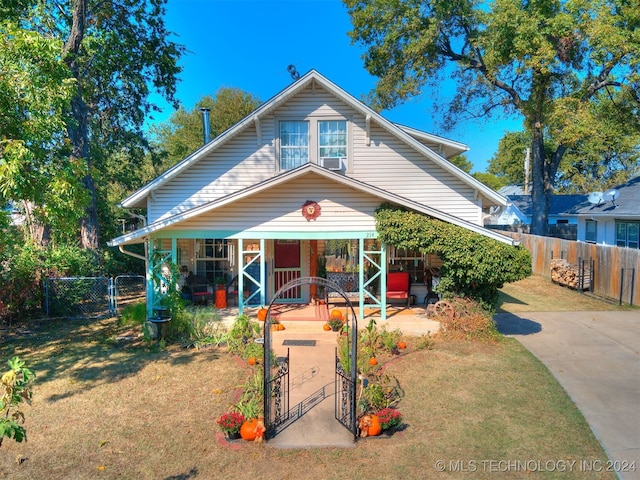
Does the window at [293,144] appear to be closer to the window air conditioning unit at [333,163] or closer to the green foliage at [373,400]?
the window air conditioning unit at [333,163]

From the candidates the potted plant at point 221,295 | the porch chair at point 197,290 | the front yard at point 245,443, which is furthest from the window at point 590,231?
the porch chair at point 197,290

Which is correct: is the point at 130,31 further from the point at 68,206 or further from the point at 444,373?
the point at 444,373

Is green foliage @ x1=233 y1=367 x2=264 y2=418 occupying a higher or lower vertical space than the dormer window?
lower

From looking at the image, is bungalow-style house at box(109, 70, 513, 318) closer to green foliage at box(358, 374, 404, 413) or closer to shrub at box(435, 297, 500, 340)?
shrub at box(435, 297, 500, 340)

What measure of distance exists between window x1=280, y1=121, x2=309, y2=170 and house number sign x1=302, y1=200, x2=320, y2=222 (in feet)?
8.60

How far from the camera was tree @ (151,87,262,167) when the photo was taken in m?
40.8

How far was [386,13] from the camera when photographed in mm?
25656

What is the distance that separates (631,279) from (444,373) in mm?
11071

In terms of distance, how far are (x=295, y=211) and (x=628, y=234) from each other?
17931 mm

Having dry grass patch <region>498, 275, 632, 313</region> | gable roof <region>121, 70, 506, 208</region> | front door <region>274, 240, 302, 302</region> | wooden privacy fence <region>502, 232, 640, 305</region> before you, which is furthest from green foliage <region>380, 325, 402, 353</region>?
wooden privacy fence <region>502, 232, 640, 305</region>

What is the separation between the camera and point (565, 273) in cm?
1875

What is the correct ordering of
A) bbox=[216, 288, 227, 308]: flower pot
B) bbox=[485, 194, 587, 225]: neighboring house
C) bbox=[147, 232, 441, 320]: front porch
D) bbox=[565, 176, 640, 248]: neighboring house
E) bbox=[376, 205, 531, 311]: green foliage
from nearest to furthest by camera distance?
bbox=[376, 205, 531, 311]: green foliage
bbox=[216, 288, 227, 308]: flower pot
bbox=[147, 232, 441, 320]: front porch
bbox=[565, 176, 640, 248]: neighboring house
bbox=[485, 194, 587, 225]: neighboring house

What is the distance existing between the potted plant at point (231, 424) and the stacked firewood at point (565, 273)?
1708 cm

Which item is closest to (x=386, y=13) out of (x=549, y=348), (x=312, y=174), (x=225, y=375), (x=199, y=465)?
(x=312, y=174)
